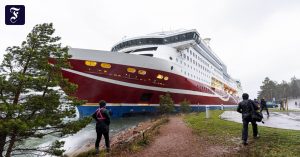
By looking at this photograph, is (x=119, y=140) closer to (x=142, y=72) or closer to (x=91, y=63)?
(x=91, y=63)

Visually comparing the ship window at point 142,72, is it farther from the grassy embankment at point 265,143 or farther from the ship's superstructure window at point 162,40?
the grassy embankment at point 265,143

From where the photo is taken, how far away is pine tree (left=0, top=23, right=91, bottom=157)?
9555mm

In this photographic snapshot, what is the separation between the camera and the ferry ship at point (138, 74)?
26828mm

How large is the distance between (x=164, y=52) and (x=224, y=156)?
2792cm

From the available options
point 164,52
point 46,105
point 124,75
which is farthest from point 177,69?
point 46,105

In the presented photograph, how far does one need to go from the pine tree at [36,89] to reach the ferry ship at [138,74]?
15475mm

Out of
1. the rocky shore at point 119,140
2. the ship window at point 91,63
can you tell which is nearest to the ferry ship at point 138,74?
the ship window at point 91,63

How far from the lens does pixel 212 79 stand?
55.6 metres

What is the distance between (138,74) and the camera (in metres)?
29.4

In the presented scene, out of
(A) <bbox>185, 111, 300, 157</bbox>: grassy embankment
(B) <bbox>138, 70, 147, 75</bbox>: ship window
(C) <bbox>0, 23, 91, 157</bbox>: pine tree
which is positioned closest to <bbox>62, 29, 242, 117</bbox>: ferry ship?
(B) <bbox>138, 70, 147, 75</bbox>: ship window

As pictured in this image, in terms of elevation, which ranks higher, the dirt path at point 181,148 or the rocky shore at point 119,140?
the dirt path at point 181,148

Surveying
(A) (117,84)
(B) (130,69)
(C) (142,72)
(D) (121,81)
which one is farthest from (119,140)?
Answer: (C) (142,72)

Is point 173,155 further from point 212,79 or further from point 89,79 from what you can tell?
point 212,79

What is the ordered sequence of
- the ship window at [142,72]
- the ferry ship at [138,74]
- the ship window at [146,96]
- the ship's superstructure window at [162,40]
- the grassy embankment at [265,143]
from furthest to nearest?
1. the ship's superstructure window at [162,40]
2. the ship window at [146,96]
3. the ship window at [142,72]
4. the ferry ship at [138,74]
5. the grassy embankment at [265,143]
